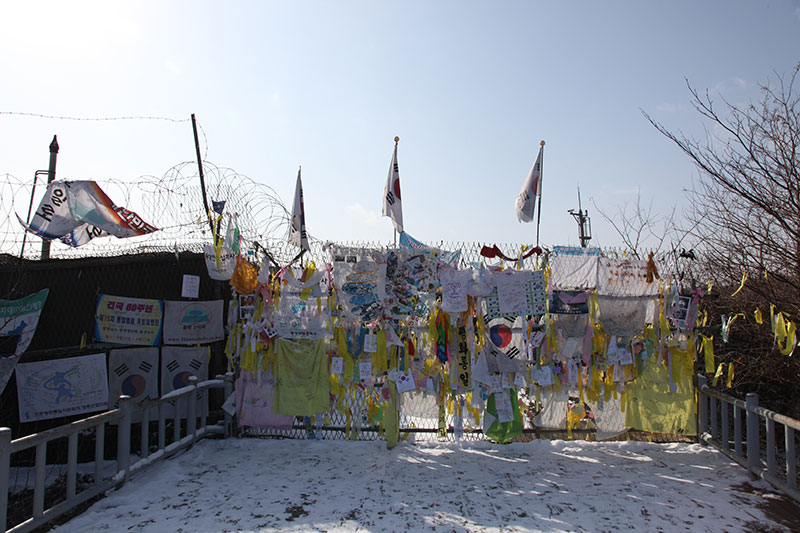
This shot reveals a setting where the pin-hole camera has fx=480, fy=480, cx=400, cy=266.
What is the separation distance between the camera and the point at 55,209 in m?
5.96

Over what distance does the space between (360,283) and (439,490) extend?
247 cm

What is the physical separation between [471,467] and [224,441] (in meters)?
3.05

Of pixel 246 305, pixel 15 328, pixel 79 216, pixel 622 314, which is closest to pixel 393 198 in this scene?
pixel 246 305

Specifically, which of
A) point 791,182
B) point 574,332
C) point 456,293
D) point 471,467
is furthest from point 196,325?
point 791,182

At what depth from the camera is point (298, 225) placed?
6.43 metres

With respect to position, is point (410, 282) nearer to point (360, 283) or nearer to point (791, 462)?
point (360, 283)

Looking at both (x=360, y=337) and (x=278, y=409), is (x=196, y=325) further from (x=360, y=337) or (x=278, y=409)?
(x=360, y=337)

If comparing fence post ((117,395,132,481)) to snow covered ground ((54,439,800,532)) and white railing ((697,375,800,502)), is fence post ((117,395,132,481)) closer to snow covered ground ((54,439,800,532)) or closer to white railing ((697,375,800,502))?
snow covered ground ((54,439,800,532))

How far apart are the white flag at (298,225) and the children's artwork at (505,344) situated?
262 cm

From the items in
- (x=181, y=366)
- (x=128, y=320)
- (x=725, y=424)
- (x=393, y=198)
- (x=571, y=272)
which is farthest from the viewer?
(x=393, y=198)

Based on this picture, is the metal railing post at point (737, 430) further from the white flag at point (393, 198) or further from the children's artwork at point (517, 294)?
the white flag at point (393, 198)

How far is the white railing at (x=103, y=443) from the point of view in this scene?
11.4 feet

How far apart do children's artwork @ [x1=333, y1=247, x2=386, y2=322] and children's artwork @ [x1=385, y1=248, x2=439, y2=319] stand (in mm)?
100

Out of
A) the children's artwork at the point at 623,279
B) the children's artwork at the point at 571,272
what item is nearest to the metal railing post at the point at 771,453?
the children's artwork at the point at 623,279
